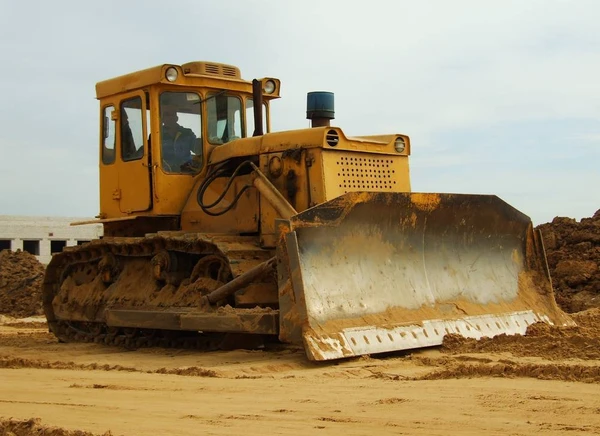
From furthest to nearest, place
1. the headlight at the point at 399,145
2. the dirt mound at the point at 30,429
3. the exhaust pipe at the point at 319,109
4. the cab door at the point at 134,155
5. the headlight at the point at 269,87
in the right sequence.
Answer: the headlight at the point at 269,87 < the cab door at the point at 134,155 < the headlight at the point at 399,145 < the exhaust pipe at the point at 319,109 < the dirt mound at the point at 30,429

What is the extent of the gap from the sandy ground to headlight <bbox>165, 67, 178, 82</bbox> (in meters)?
3.01

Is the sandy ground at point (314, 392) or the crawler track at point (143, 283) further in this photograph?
the crawler track at point (143, 283)

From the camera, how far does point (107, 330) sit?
1137 cm

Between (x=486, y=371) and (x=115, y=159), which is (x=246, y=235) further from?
(x=486, y=371)

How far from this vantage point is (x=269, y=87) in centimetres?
1156

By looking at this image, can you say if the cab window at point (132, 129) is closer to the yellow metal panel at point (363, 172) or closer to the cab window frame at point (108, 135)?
the cab window frame at point (108, 135)

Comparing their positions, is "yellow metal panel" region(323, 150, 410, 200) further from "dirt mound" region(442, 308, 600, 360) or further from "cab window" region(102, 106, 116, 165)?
"cab window" region(102, 106, 116, 165)

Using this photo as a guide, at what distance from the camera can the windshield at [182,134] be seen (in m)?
11.0

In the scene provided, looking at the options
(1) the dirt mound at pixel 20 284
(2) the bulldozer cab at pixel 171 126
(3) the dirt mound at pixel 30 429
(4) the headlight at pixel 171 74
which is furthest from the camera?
(1) the dirt mound at pixel 20 284

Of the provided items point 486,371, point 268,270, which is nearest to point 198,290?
point 268,270

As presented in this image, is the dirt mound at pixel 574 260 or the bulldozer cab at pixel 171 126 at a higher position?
the bulldozer cab at pixel 171 126

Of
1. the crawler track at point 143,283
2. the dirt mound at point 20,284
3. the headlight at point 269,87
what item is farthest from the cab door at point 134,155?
the dirt mound at point 20,284

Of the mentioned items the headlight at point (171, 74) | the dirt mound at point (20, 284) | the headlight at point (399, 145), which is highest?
the headlight at point (171, 74)

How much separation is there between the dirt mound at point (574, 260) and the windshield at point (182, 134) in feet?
20.1
